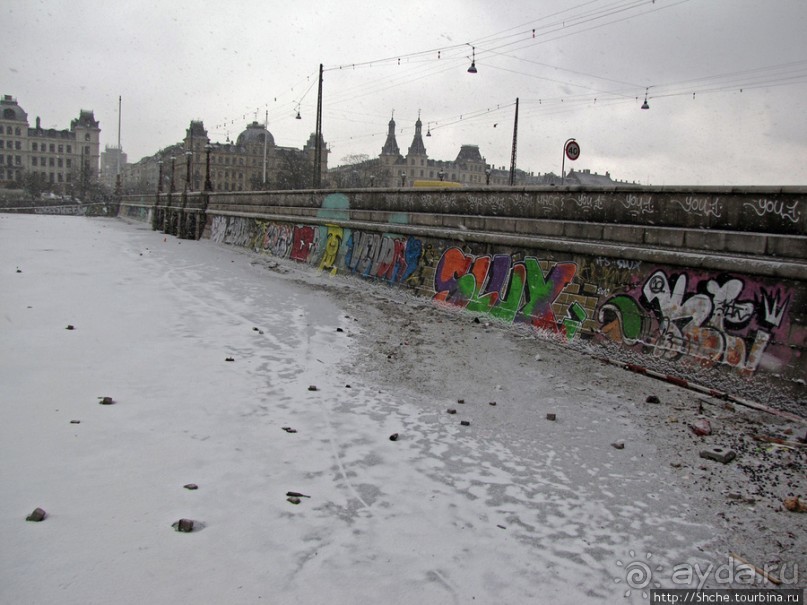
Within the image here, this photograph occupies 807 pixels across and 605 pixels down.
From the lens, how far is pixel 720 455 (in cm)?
552

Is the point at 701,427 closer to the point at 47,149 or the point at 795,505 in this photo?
the point at 795,505

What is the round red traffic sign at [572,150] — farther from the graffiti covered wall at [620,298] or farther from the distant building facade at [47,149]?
the distant building facade at [47,149]

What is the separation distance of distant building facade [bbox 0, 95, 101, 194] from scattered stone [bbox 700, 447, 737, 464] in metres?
128

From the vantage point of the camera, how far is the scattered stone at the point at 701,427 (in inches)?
243

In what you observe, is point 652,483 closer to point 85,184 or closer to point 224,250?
point 224,250

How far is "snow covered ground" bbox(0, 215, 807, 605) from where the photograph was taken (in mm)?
3545

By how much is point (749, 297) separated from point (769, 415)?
1.56m

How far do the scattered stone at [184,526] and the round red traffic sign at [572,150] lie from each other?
12.7 metres

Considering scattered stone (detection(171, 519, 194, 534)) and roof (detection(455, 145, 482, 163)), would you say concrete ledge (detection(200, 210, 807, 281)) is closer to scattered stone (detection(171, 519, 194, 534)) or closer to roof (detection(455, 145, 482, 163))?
scattered stone (detection(171, 519, 194, 534))

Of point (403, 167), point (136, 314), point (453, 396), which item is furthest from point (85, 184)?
point (453, 396)

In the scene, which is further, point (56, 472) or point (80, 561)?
point (56, 472)

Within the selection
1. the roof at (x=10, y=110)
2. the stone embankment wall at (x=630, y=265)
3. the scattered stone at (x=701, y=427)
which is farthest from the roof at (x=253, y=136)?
the scattered stone at (x=701, y=427)

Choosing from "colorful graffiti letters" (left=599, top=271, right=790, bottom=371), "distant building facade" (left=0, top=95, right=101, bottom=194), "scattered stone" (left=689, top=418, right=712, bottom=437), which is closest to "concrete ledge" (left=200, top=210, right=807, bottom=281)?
"colorful graffiti letters" (left=599, top=271, right=790, bottom=371)

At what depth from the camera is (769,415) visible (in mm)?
6746
